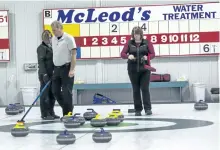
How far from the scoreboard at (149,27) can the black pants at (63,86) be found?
15.4ft

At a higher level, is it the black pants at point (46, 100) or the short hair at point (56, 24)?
the short hair at point (56, 24)

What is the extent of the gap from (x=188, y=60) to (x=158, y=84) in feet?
3.35

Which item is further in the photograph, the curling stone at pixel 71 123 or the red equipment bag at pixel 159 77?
the red equipment bag at pixel 159 77

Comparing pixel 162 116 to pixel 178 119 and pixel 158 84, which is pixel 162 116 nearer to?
pixel 178 119

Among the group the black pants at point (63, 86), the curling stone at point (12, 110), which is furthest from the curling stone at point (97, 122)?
the curling stone at point (12, 110)

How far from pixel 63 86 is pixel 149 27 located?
5.05 m

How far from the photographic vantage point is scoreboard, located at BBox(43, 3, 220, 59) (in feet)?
34.0

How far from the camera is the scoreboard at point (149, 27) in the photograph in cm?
1036

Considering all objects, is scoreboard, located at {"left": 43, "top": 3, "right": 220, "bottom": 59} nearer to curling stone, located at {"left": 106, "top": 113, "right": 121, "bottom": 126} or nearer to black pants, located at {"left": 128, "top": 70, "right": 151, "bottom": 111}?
black pants, located at {"left": 128, "top": 70, "right": 151, "bottom": 111}

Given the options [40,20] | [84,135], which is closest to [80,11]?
[40,20]

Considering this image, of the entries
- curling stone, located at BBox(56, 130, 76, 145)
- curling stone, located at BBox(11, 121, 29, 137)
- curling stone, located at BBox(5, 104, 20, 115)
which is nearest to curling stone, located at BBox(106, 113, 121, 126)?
curling stone, located at BBox(11, 121, 29, 137)

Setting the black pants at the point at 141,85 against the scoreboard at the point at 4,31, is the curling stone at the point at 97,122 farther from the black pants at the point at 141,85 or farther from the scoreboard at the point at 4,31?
the scoreboard at the point at 4,31

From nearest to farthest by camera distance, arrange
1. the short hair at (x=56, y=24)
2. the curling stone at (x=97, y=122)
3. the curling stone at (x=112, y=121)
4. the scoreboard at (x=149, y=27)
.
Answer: the curling stone at (x=97, y=122)
the curling stone at (x=112, y=121)
the short hair at (x=56, y=24)
the scoreboard at (x=149, y=27)

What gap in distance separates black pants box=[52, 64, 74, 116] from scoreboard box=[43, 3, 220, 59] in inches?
185
